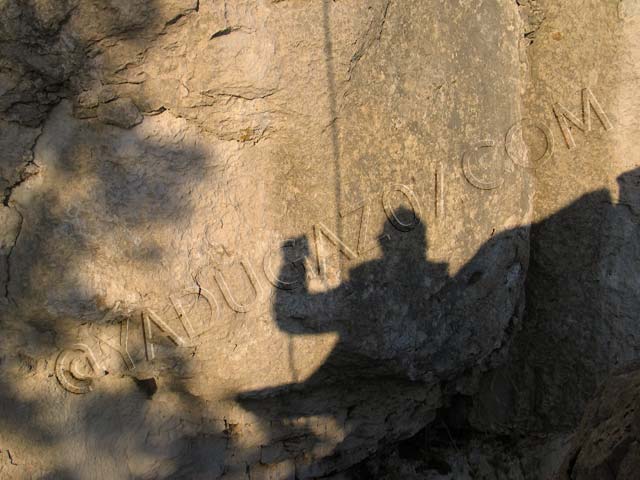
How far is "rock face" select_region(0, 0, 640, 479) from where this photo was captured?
52.1 inches

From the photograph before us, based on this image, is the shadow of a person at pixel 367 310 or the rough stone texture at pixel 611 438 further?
the shadow of a person at pixel 367 310

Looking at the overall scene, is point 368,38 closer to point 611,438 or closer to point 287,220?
point 287,220

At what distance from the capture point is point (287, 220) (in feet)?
5.07

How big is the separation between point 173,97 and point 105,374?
2.50ft

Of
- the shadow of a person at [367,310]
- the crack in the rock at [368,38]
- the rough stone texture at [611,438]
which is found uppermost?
the crack in the rock at [368,38]

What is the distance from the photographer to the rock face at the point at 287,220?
4.34 feet

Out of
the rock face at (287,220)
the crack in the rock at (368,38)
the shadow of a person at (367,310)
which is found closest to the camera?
the rock face at (287,220)

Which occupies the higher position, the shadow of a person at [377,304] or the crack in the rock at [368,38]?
the crack in the rock at [368,38]

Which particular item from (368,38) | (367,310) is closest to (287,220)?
(367,310)

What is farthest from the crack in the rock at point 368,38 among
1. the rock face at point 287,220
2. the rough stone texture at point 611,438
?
the rough stone texture at point 611,438

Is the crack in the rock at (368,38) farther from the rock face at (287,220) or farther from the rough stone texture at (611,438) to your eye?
the rough stone texture at (611,438)

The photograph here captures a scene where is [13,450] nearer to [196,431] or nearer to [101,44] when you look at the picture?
[196,431]

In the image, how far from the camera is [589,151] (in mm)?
1860

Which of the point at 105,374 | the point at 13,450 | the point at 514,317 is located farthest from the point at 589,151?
the point at 13,450
